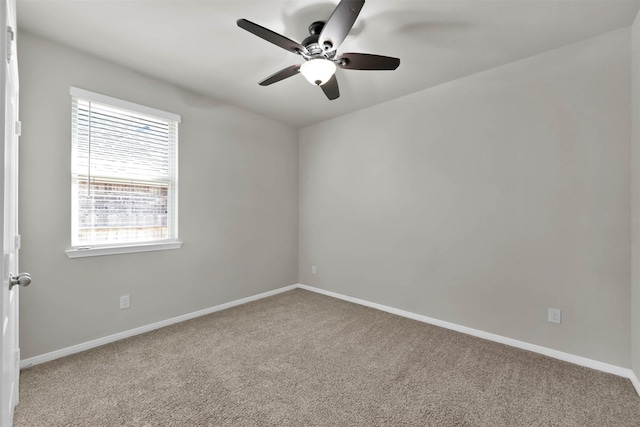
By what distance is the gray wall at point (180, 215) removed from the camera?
7.57 ft

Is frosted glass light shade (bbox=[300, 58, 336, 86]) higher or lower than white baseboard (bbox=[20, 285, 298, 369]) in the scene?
higher

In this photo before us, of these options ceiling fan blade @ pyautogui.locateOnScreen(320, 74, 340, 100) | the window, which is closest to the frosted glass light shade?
ceiling fan blade @ pyautogui.locateOnScreen(320, 74, 340, 100)

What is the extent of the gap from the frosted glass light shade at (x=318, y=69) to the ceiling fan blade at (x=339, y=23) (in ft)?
0.30

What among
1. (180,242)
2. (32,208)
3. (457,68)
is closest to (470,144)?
(457,68)

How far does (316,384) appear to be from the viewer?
2.08 meters

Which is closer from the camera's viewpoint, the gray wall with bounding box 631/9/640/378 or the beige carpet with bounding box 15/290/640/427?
the beige carpet with bounding box 15/290/640/427

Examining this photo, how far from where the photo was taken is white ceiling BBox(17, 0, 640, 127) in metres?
1.98

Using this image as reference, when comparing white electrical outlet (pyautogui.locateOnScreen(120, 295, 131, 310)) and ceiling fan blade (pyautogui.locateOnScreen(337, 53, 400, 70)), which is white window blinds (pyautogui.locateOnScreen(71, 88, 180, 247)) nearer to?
white electrical outlet (pyautogui.locateOnScreen(120, 295, 131, 310))

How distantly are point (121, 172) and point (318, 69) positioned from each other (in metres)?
2.12

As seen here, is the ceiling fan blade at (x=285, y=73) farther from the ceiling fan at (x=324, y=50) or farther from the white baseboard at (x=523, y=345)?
the white baseboard at (x=523, y=345)

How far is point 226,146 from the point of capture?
143 inches

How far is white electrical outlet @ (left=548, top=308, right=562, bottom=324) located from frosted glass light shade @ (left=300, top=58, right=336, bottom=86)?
2.67m

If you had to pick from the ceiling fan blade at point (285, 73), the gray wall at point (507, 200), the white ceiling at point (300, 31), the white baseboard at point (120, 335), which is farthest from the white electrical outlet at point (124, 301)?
the gray wall at point (507, 200)

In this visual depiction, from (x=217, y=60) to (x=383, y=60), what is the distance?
1.52 metres
